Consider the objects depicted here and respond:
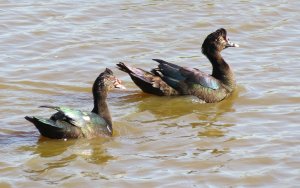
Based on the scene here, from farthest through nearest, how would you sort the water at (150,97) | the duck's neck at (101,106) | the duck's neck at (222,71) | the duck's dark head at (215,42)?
the duck's dark head at (215,42), the duck's neck at (222,71), the duck's neck at (101,106), the water at (150,97)

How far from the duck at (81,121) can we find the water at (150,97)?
0.49 feet

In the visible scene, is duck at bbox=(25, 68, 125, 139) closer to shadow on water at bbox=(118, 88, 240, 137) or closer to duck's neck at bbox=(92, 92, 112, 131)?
duck's neck at bbox=(92, 92, 112, 131)

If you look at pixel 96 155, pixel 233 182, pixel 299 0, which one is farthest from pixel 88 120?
pixel 299 0

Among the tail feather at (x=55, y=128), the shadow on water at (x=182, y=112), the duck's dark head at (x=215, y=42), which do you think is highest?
the duck's dark head at (x=215, y=42)

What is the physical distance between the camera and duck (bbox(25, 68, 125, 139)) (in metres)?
10.7

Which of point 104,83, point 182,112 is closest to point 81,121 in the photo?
point 104,83

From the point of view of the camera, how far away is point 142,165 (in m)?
10.1

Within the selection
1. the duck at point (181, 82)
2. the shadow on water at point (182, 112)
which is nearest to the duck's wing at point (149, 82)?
the duck at point (181, 82)

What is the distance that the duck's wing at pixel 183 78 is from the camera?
42.6 ft

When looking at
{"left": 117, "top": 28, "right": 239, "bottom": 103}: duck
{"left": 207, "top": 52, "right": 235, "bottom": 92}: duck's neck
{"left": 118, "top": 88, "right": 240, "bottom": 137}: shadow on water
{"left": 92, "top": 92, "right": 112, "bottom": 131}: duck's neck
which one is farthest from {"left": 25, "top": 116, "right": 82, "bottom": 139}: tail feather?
{"left": 207, "top": 52, "right": 235, "bottom": 92}: duck's neck

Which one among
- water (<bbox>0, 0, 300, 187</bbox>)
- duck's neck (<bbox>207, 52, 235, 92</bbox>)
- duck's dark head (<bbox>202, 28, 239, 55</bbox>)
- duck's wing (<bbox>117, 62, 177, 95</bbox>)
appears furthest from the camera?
duck's dark head (<bbox>202, 28, 239, 55</bbox>)

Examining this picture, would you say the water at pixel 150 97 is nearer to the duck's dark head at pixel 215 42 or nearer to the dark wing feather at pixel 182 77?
the dark wing feather at pixel 182 77

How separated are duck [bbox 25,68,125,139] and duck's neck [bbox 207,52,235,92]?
95.3 inches

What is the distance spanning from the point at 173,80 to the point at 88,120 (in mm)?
2414
